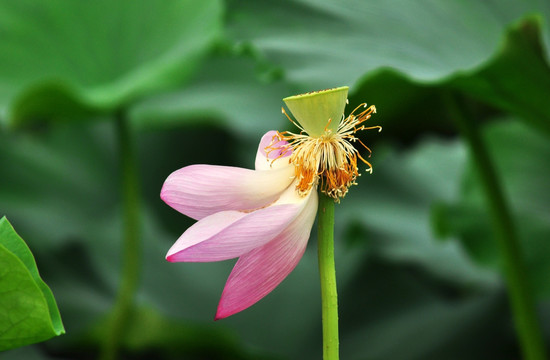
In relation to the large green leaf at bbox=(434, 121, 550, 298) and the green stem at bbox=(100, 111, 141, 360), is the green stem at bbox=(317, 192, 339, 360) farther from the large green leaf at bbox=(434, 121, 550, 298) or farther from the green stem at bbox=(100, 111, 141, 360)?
the large green leaf at bbox=(434, 121, 550, 298)

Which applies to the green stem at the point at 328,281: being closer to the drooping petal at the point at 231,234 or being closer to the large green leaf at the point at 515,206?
the drooping petal at the point at 231,234

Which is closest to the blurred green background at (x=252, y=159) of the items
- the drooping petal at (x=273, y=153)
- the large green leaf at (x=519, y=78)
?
the large green leaf at (x=519, y=78)

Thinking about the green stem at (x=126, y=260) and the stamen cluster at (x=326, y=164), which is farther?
the green stem at (x=126, y=260)

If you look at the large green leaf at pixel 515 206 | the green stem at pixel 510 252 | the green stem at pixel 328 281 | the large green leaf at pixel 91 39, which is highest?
the large green leaf at pixel 91 39

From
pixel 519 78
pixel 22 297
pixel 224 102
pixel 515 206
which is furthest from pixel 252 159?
pixel 22 297

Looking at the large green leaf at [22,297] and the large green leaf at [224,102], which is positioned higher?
the large green leaf at [224,102]

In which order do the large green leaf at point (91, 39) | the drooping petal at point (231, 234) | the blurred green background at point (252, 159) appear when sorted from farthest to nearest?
the large green leaf at point (91, 39)
the blurred green background at point (252, 159)
the drooping petal at point (231, 234)

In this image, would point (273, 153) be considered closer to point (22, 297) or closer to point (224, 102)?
point (22, 297)

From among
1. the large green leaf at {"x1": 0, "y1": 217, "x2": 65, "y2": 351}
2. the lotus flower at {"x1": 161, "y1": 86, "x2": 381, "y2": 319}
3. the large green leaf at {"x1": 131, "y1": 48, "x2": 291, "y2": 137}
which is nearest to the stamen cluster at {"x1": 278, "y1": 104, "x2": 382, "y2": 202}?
the lotus flower at {"x1": 161, "y1": 86, "x2": 381, "y2": 319}
